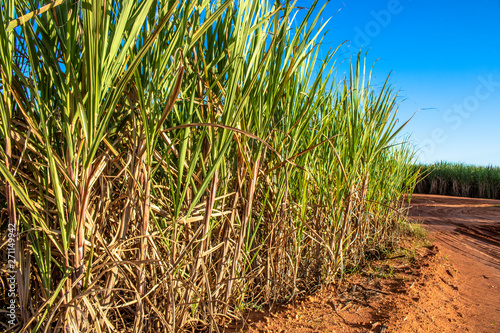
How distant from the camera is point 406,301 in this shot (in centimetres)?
212

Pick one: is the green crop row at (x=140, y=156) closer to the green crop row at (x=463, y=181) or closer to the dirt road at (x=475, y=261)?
the dirt road at (x=475, y=261)

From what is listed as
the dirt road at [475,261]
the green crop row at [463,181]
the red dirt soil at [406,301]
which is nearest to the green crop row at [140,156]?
the red dirt soil at [406,301]

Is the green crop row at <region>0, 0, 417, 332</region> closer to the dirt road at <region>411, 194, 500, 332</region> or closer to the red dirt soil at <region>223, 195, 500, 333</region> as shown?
the red dirt soil at <region>223, 195, 500, 333</region>

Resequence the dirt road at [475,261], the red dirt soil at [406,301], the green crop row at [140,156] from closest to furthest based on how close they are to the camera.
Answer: the green crop row at [140,156] → the red dirt soil at [406,301] → the dirt road at [475,261]

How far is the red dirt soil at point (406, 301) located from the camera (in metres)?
1.79

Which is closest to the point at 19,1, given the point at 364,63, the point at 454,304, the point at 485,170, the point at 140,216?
the point at 140,216

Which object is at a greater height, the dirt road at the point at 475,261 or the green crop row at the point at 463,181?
the green crop row at the point at 463,181

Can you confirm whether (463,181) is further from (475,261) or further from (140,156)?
(140,156)

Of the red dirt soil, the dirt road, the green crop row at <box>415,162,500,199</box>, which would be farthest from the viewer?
the green crop row at <box>415,162,500,199</box>

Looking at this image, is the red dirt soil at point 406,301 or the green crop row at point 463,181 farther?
the green crop row at point 463,181

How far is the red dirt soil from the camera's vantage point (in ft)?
5.87

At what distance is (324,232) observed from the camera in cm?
226

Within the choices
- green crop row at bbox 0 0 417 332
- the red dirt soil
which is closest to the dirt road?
the red dirt soil

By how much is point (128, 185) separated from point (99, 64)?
486 mm
